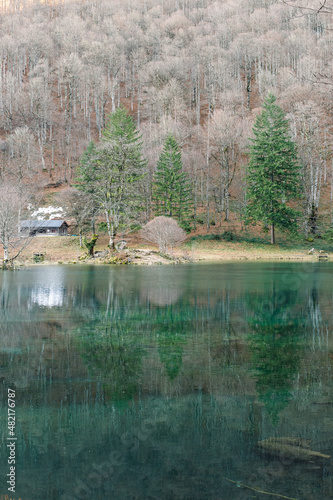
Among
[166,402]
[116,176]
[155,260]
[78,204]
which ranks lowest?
[155,260]

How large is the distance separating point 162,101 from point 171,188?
69.1 ft

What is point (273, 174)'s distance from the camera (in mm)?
43438

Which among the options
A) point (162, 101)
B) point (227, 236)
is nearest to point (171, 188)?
point (227, 236)

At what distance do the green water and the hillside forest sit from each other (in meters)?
21.5

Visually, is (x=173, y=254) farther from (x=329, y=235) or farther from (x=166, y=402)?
(x=166, y=402)

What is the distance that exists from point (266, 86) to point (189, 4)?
2447 inches

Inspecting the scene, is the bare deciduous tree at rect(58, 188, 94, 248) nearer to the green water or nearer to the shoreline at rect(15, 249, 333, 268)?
the shoreline at rect(15, 249, 333, 268)

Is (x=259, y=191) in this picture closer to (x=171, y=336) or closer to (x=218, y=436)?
(x=171, y=336)

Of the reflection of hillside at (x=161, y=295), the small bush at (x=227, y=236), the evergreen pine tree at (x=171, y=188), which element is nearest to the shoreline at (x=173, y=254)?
the small bush at (x=227, y=236)

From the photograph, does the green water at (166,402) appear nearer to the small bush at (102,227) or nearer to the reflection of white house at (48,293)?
the reflection of white house at (48,293)

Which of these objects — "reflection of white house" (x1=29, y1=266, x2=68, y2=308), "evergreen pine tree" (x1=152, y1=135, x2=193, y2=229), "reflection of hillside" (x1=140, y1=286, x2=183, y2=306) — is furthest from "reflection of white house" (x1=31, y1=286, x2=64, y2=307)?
"evergreen pine tree" (x1=152, y1=135, x2=193, y2=229)

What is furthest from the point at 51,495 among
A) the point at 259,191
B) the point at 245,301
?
the point at 259,191

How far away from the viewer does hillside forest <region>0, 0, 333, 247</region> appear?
44.2 meters

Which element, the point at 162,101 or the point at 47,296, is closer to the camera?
the point at 47,296
